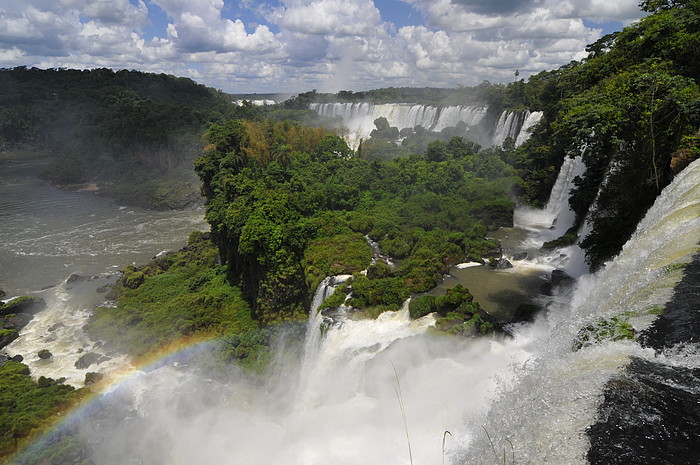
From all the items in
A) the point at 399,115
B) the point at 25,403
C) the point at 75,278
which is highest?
the point at 399,115

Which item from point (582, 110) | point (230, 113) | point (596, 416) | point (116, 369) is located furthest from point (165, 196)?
point (596, 416)

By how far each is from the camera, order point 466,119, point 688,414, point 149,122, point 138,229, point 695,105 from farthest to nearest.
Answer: point 149,122 < point 466,119 < point 138,229 < point 695,105 < point 688,414

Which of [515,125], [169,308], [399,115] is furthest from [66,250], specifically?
[399,115]

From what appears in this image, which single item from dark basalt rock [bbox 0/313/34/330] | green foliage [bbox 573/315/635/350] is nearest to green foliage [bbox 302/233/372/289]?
green foliage [bbox 573/315/635/350]

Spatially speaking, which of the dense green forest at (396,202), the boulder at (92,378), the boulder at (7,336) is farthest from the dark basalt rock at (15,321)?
the boulder at (92,378)

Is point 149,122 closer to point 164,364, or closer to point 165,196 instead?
point 165,196

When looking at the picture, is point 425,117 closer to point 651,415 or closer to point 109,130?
point 109,130
